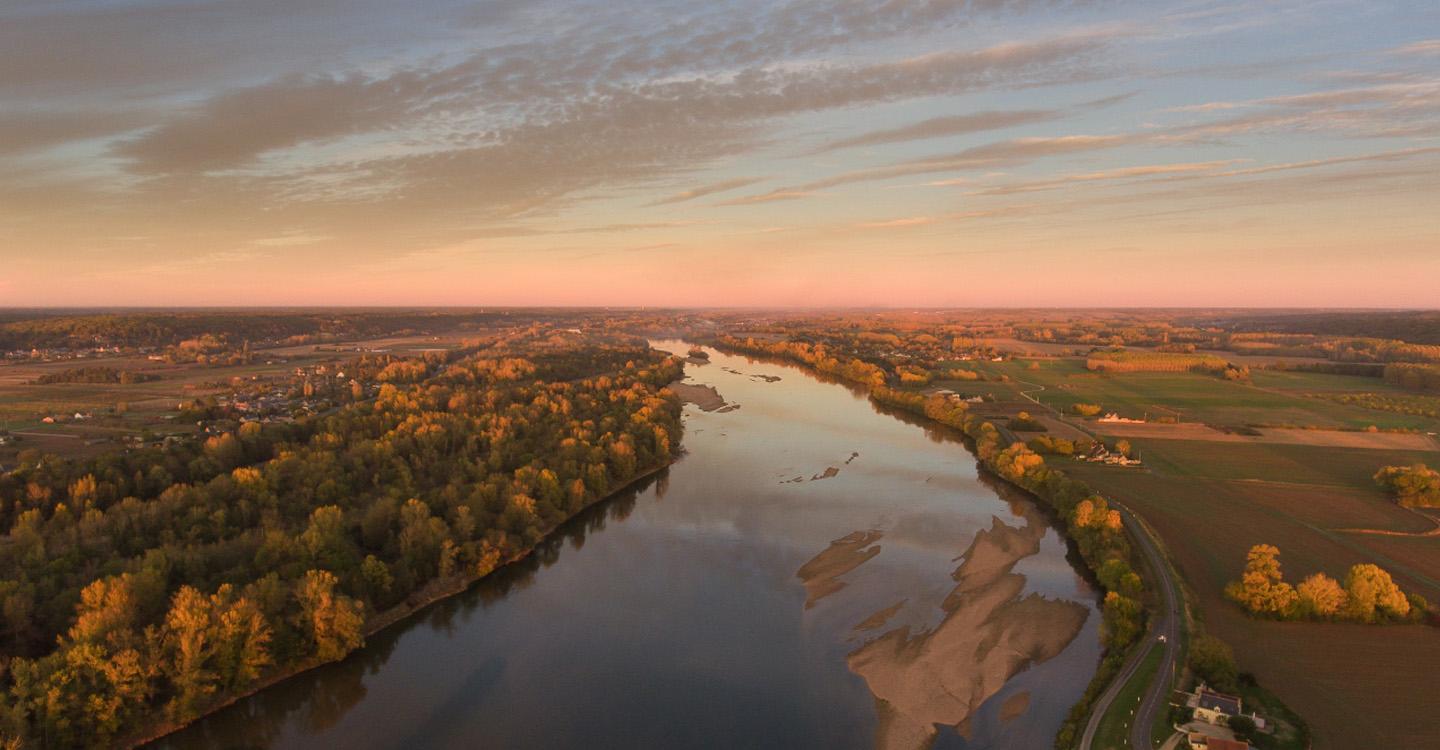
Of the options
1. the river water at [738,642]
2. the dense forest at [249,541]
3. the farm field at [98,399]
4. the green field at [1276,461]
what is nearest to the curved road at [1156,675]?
the river water at [738,642]

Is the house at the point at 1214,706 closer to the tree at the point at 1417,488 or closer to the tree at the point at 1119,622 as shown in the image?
the tree at the point at 1119,622

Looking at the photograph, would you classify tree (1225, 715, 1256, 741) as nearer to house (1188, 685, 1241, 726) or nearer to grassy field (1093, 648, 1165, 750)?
house (1188, 685, 1241, 726)

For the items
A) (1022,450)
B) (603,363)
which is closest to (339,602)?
A: (1022,450)

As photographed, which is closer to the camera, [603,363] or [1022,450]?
[1022,450]

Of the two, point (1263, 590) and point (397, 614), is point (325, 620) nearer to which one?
point (397, 614)

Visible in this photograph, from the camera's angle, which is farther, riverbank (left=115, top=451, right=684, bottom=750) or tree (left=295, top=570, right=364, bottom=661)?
tree (left=295, top=570, right=364, bottom=661)

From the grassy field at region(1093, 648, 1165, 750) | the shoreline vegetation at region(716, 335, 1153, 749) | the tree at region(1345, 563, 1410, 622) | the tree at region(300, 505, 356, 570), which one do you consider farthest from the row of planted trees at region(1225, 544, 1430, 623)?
the tree at region(300, 505, 356, 570)

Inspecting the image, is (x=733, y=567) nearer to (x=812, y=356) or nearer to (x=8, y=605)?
(x=8, y=605)
